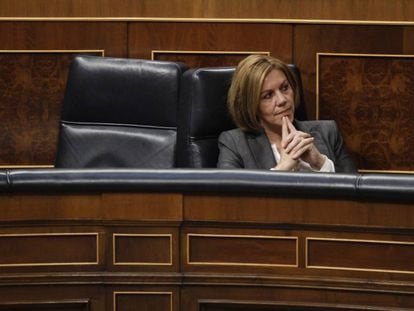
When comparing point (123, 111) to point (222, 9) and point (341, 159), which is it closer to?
point (222, 9)

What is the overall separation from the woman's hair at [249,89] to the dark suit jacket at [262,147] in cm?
3

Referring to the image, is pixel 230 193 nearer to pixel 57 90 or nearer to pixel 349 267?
pixel 349 267

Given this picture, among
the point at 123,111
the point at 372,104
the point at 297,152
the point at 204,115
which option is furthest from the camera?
the point at 372,104

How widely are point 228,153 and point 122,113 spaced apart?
347 millimetres

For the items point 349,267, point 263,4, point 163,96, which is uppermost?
point 263,4

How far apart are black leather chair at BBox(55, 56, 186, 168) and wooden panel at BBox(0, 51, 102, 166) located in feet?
0.95

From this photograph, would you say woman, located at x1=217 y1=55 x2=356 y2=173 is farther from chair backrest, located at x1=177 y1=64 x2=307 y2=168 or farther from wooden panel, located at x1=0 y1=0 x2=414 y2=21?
wooden panel, located at x1=0 y1=0 x2=414 y2=21

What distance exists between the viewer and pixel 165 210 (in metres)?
2.01

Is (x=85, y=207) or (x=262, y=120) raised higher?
(x=262, y=120)

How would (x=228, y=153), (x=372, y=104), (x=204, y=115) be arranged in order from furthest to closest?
(x=372, y=104) < (x=204, y=115) < (x=228, y=153)

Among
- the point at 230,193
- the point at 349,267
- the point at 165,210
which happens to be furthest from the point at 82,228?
the point at 349,267

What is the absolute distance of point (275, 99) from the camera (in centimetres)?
→ 246

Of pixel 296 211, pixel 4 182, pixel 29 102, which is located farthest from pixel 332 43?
pixel 4 182

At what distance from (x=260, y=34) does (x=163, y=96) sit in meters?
0.38
